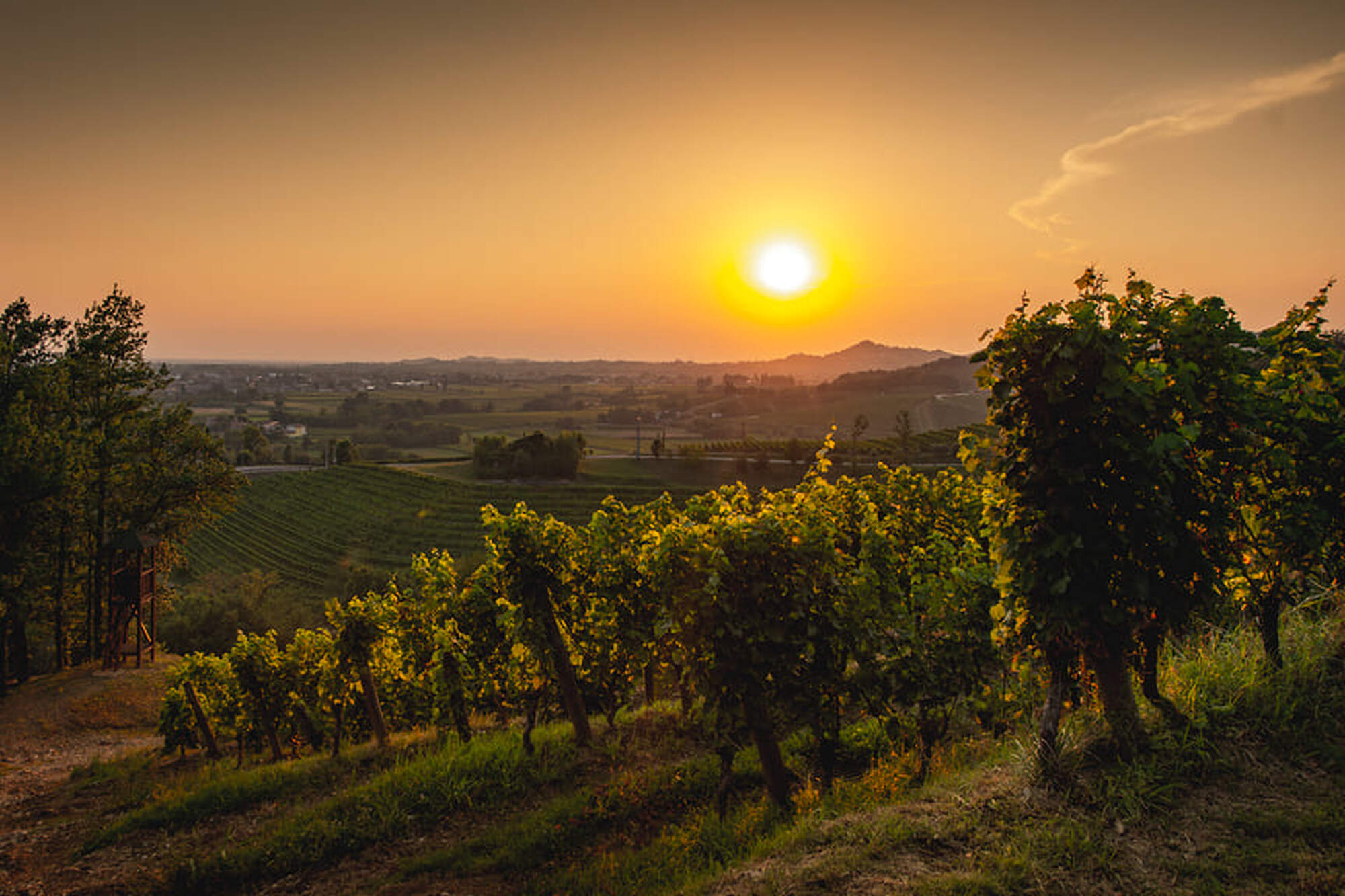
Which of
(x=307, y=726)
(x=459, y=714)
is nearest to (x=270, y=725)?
(x=307, y=726)

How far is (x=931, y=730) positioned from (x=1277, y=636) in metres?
3.56

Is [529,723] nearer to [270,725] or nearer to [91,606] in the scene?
[270,725]

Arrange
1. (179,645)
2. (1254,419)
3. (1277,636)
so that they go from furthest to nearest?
1. (179,645)
2. (1277,636)
3. (1254,419)

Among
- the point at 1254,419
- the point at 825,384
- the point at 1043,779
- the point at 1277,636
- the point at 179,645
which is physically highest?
the point at 825,384

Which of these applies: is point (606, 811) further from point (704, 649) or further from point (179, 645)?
point (179, 645)

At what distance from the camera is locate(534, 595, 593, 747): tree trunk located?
11016 millimetres

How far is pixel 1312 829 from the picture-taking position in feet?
15.4

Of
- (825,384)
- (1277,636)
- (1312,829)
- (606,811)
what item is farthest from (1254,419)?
(825,384)

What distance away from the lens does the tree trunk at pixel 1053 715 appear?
5.59m

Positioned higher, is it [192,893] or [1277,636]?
[1277,636]

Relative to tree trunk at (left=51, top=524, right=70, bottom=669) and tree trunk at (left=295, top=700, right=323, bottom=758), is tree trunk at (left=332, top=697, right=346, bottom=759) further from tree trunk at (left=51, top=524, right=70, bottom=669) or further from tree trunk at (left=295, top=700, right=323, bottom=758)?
tree trunk at (left=51, top=524, right=70, bottom=669)

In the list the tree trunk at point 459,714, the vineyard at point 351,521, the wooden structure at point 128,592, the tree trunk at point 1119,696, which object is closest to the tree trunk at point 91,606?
the wooden structure at point 128,592

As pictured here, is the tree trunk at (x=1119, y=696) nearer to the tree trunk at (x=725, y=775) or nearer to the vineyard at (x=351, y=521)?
the tree trunk at (x=725, y=775)

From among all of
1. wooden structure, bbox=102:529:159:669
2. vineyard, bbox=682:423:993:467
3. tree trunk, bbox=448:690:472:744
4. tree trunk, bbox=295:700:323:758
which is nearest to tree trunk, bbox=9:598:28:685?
wooden structure, bbox=102:529:159:669
